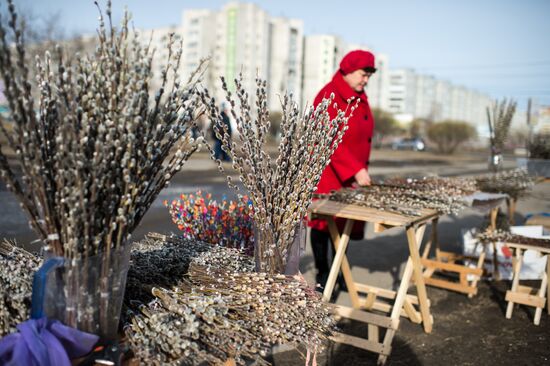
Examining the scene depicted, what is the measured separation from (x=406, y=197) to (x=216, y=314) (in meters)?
2.38

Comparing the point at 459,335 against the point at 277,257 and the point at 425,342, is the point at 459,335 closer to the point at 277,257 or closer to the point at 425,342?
the point at 425,342

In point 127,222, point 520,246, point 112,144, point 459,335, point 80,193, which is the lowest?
point 459,335

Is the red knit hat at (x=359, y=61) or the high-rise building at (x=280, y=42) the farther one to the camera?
the high-rise building at (x=280, y=42)

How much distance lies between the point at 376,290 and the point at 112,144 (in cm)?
332

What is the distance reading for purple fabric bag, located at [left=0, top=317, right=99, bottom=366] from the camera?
124 cm

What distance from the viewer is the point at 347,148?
153 inches

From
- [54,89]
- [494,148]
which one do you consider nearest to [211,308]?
[54,89]

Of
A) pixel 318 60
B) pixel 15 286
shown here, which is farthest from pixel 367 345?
pixel 318 60

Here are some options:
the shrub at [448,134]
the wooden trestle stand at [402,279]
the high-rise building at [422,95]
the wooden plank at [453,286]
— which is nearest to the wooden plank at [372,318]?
the wooden trestle stand at [402,279]

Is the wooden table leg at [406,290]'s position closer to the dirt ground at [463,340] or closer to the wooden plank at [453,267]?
the dirt ground at [463,340]

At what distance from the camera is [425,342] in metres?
3.68

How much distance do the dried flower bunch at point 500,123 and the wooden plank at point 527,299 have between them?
3.14m

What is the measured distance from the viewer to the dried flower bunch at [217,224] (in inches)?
109

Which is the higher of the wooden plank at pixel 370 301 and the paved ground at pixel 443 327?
the wooden plank at pixel 370 301
